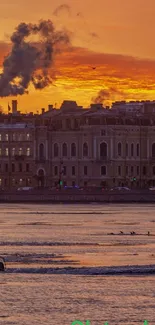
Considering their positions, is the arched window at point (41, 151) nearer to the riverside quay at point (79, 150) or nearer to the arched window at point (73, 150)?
the riverside quay at point (79, 150)

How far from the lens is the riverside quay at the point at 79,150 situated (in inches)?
5871

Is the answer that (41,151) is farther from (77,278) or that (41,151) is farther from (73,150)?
(77,278)

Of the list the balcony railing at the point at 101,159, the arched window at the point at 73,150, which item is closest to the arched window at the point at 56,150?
the arched window at the point at 73,150

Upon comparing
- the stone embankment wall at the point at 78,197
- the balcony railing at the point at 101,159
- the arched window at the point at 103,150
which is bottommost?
the stone embankment wall at the point at 78,197

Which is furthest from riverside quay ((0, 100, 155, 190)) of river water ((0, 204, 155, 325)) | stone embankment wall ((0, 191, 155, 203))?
river water ((0, 204, 155, 325))

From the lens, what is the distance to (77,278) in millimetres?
36531

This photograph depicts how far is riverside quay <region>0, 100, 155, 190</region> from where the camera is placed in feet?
489

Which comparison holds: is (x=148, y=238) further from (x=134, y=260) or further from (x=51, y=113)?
(x=51, y=113)

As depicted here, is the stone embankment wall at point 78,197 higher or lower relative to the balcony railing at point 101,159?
lower

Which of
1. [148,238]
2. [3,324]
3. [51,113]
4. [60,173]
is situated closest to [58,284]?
[3,324]

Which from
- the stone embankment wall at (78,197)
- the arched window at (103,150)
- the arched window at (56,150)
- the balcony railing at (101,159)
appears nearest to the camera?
the stone embankment wall at (78,197)

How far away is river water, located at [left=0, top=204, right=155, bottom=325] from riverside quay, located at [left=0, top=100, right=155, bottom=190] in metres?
90.2

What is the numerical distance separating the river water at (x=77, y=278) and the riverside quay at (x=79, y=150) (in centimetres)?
9017

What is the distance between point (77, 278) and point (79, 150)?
115m
